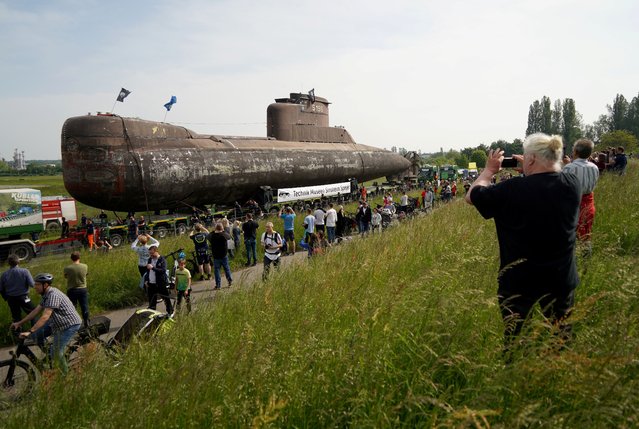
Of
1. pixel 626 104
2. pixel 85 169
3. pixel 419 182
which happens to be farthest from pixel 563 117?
pixel 85 169

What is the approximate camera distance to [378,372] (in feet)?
9.08

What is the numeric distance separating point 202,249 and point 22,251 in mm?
9402

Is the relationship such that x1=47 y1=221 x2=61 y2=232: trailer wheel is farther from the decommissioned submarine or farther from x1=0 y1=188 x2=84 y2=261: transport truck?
the decommissioned submarine

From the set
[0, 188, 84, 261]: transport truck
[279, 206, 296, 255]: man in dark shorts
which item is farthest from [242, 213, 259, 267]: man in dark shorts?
[0, 188, 84, 261]: transport truck

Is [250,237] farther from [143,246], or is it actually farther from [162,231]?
[162,231]

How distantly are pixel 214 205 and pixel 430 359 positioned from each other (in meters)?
→ 20.8

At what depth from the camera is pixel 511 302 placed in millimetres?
3016

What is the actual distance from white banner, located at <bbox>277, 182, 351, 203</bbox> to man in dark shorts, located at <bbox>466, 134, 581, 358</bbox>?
70.6 feet

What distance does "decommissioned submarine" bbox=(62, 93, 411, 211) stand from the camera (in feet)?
59.1

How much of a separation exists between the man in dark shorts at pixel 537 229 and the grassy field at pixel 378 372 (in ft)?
0.49

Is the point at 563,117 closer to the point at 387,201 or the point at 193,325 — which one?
the point at 387,201

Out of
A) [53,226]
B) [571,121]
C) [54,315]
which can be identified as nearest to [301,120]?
[53,226]

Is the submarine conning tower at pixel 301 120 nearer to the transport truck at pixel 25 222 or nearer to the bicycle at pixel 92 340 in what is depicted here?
the transport truck at pixel 25 222

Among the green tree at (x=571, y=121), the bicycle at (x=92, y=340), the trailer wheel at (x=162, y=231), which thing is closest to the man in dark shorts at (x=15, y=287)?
the bicycle at (x=92, y=340)
